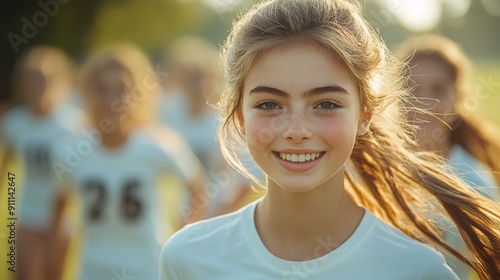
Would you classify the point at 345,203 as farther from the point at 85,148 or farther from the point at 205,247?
the point at 85,148

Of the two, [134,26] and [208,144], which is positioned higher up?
[134,26]

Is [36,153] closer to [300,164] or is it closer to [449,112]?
[449,112]

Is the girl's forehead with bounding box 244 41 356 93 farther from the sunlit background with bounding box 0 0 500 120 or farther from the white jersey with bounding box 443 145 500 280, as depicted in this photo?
the sunlit background with bounding box 0 0 500 120

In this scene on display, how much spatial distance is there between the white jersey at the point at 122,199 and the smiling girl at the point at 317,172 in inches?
114

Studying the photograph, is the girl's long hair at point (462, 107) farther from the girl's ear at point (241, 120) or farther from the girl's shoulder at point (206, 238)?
the girl's shoulder at point (206, 238)

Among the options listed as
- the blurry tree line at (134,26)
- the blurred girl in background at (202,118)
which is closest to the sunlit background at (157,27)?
the blurry tree line at (134,26)

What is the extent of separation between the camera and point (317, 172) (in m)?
3.13

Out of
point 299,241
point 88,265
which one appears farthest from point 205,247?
point 88,265

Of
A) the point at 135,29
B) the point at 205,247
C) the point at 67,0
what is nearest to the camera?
the point at 205,247

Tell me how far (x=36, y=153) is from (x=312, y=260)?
5.34 m

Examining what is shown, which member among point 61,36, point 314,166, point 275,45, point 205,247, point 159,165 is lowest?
point 205,247

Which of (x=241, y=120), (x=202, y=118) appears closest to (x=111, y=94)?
(x=202, y=118)

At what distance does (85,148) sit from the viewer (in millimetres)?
6734

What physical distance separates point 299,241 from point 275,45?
75cm
